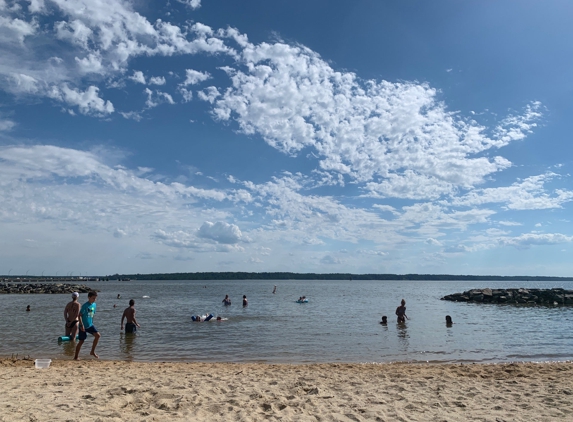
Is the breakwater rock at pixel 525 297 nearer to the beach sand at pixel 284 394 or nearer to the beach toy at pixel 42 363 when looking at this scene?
the beach sand at pixel 284 394

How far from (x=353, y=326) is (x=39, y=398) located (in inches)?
687

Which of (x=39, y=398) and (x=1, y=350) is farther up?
(x=39, y=398)

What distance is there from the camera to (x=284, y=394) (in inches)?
299

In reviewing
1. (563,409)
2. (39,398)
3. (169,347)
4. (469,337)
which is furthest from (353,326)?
(39,398)

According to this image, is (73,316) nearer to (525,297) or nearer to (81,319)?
(81,319)

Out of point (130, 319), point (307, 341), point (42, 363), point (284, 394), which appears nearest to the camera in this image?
point (284, 394)

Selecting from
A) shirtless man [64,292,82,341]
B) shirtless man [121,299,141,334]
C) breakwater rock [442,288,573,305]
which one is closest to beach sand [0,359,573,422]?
shirtless man [64,292,82,341]

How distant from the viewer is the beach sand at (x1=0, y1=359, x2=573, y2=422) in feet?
20.7

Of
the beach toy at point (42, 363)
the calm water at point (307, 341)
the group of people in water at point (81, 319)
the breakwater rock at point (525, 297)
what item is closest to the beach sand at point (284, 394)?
the beach toy at point (42, 363)

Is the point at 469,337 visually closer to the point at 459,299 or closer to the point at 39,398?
the point at 39,398

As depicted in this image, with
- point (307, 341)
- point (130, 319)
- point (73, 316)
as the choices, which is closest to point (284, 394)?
A: point (73, 316)

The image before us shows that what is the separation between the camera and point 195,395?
731 cm

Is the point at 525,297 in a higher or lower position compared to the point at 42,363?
lower

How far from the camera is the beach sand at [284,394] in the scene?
631cm
